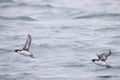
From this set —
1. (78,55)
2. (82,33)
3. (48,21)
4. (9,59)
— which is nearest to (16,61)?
(9,59)

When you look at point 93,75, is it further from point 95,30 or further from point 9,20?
point 9,20

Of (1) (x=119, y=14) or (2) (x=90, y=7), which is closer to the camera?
(1) (x=119, y=14)

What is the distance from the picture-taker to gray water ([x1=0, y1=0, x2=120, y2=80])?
83.6ft

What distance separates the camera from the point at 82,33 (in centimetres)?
3234

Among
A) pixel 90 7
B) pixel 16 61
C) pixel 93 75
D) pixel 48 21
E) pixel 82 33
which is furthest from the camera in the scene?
pixel 90 7

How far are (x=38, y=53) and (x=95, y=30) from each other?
5449 mm

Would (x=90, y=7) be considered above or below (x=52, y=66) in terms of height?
above

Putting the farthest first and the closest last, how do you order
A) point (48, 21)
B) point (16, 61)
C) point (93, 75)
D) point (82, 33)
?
point (48, 21) → point (82, 33) → point (16, 61) → point (93, 75)

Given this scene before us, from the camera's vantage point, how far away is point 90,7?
128 feet

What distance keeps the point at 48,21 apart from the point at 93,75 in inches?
436

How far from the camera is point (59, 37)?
3177 centimetres

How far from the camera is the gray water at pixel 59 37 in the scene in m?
25.5

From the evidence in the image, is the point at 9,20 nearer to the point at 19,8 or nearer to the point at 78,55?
the point at 19,8

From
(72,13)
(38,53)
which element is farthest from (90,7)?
(38,53)
